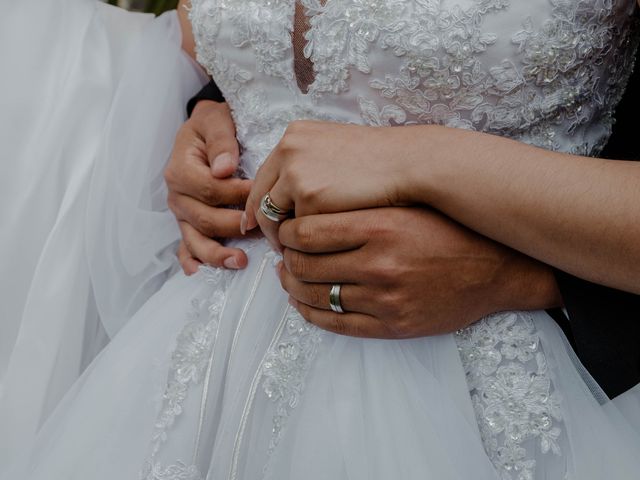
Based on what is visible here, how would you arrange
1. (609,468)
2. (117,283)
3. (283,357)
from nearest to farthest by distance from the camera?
(609,468) → (283,357) → (117,283)

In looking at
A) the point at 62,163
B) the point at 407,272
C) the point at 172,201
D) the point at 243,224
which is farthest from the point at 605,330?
the point at 62,163

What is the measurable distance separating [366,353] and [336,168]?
215 millimetres

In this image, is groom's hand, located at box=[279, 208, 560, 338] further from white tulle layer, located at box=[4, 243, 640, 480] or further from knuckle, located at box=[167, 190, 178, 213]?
knuckle, located at box=[167, 190, 178, 213]

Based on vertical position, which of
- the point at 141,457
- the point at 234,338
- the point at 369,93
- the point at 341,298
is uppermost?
the point at 369,93

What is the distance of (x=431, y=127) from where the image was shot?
0.84m

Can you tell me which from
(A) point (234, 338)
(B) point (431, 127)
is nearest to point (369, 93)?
(B) point (431, 127)

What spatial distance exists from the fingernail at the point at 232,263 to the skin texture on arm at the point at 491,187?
0.16m

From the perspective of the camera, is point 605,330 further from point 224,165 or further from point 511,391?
point 224,165

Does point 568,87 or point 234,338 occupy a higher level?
point 568,87

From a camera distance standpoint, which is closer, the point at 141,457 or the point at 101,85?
the point at 141,457

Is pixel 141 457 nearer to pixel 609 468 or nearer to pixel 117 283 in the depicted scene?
pixel 117 283

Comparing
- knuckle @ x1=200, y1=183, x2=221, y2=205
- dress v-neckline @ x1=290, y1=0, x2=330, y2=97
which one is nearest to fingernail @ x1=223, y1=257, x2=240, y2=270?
knuckle @ x1=200, y1=183, x2=221, y2=205

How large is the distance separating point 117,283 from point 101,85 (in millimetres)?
312

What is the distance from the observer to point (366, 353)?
87 centimetres
